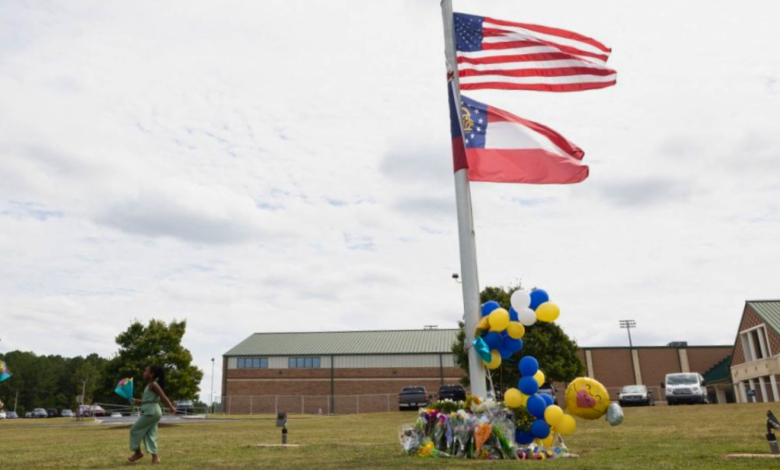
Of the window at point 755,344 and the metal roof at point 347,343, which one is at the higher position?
the metal roof at point 347,343

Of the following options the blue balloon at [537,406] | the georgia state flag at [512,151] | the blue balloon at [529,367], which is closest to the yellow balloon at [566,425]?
the blue balloon at [537,406]

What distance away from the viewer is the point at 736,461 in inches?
371

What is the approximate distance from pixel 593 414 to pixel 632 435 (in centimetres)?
659

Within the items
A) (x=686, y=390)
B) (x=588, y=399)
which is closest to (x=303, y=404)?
(x=686, y=390)

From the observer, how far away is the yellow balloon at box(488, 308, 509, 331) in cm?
1109

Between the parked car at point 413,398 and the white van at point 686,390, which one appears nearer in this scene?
the white van at point 686,390

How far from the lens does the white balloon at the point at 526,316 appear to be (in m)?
11.3

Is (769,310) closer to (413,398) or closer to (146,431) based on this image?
(413,398)

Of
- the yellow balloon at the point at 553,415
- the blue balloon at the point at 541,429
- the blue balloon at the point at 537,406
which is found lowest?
the blue balloon at the point at 541,429

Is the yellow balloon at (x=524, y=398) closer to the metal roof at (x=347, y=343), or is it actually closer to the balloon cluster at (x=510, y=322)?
the balloon cluster at (x=510, y=322)

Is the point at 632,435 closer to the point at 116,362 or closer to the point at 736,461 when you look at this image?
the point at 736,461

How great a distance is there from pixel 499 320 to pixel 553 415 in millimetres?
1863

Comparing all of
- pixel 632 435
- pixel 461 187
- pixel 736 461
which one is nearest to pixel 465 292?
pixel 461 187

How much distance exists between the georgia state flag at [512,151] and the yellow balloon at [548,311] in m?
2.35
